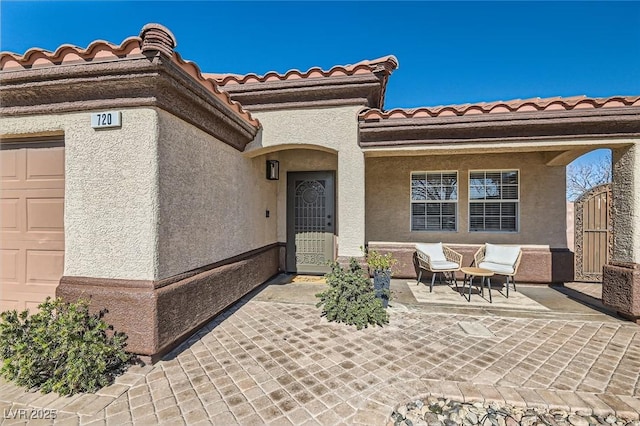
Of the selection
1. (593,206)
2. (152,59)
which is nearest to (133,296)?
(152,59)

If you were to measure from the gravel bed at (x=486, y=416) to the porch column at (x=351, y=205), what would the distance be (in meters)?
3.34

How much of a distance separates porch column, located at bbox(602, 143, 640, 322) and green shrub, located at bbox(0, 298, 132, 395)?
831 centimetres

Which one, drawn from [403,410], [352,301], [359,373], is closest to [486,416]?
[403,410]

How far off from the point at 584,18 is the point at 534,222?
219 inches

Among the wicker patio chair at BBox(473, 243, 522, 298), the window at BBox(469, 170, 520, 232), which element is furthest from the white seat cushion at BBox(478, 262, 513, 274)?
the window at BBox(469, 170, 520, 232)

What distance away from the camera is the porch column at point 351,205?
591cm

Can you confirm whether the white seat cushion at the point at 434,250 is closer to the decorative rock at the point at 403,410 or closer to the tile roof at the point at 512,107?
the tile roof at the point at 512,107

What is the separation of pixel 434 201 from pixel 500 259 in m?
2.31

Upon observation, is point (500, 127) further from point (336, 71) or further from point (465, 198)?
point (336, 71)

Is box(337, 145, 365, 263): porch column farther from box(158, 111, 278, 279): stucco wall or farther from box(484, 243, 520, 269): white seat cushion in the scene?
box(484, 243, 520, 269): white seat cushion

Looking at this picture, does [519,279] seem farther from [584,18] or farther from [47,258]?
[47,258]

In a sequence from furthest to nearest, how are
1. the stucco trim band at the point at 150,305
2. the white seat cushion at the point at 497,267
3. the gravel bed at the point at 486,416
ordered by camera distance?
the white seat cushion at the point at 497,267 < the stucco trim band at the point at 150,305 < the gravel bed at the point at 486,416

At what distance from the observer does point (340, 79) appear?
18.9ft


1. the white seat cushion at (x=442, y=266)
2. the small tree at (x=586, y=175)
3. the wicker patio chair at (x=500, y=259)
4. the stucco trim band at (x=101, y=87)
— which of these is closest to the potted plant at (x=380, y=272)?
the white seat cushion at (x=442, y=266)
